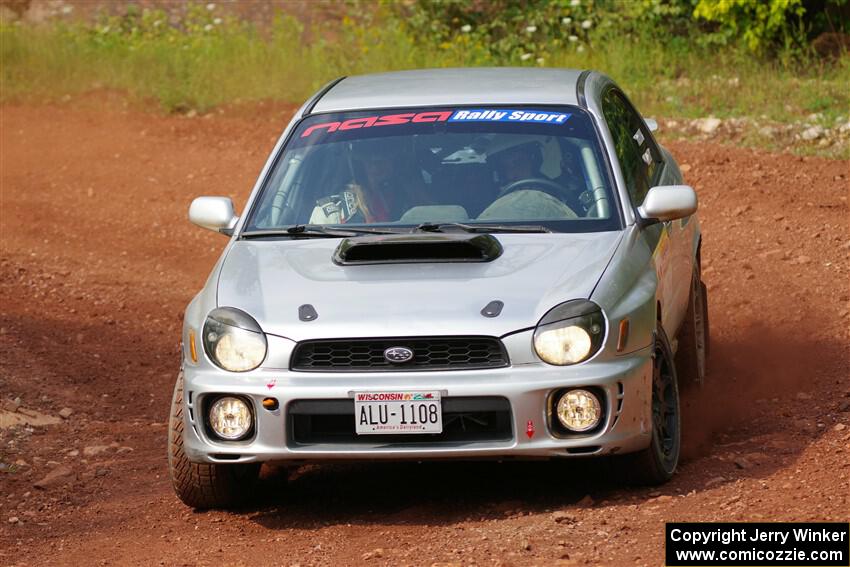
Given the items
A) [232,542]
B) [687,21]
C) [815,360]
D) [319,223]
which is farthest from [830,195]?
[232,542]

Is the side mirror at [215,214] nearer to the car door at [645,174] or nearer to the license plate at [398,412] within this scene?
the license plate at [398,412]

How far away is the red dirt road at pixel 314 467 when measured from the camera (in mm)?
5371

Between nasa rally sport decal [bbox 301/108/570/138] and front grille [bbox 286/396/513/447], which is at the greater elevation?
nasa rally sport decal [bbox 301/108/570/138]

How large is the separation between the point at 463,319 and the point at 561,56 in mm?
10964

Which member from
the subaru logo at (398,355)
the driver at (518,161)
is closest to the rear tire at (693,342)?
the driver at (518,161)

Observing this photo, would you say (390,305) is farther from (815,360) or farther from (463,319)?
(815,360)

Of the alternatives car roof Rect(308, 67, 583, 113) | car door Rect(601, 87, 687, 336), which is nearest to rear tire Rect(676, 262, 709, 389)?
car door Rect(601, 87, 687, 336)

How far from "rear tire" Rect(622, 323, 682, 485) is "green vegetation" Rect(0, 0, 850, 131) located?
891cm

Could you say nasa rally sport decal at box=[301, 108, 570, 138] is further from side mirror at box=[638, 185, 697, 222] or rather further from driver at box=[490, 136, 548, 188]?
side mirror at box=[638, 185, 697, 222]

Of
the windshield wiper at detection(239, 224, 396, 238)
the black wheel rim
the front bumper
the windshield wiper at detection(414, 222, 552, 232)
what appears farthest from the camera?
the windshield wiper at detection(239, 224, 396, 238)

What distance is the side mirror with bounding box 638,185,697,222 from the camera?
20.0 feet

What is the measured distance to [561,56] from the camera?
1587 cm

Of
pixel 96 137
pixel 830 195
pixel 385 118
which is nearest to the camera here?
pixel 385 118

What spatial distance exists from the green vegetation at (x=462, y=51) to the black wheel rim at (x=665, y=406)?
8.90 metres
